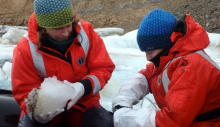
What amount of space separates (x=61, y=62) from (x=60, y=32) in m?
0.24

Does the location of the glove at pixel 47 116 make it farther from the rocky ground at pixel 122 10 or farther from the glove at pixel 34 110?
the rocky ground at pixel 122 10

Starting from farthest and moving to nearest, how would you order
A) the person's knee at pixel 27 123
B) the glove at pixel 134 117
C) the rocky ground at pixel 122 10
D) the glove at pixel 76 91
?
the rocky ground at pixel 122 10 → the person's knee at pixel 27 123 → the glove at pixel 76 91 → the glove at pixel 134 117

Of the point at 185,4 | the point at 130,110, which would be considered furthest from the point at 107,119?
the point at 185,4

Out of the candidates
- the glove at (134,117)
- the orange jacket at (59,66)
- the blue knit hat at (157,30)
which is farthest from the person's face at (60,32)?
the glove at (134,117)

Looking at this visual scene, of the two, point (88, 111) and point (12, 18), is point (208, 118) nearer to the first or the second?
point (88, 111)

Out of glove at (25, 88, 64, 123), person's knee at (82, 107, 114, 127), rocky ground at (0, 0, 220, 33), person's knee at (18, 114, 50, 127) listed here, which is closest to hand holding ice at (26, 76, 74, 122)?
glove at (25, 88, 64, 123)

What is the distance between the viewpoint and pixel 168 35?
217 cm

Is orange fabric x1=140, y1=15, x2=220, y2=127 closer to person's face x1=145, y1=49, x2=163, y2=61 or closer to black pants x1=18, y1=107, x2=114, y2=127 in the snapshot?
person's face x1=145, y1=49, x2=163, y2=61

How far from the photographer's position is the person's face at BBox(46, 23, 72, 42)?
8.25 ft

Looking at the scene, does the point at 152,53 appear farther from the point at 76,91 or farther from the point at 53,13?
the point at 53,13

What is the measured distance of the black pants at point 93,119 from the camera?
2.51m

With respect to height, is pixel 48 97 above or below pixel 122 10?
above

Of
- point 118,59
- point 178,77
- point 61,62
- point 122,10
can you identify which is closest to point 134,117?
point 178,77

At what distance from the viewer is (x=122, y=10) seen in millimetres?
14938
